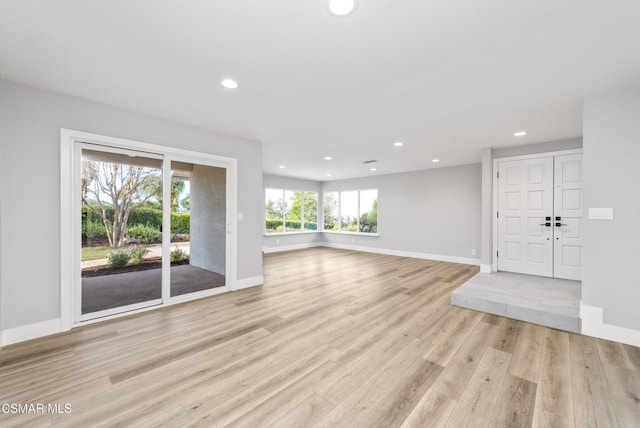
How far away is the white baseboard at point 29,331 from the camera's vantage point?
2.53 metres

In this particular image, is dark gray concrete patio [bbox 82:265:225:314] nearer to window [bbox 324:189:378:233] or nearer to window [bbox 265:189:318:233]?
window [bbox 265:189:318:233]

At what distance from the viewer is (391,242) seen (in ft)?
26.7

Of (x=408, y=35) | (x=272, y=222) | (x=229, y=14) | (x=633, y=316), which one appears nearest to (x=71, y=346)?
(x=229, y=14)

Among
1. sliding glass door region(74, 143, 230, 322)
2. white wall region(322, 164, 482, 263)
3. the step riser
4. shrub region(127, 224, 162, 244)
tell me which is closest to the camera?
the step riser

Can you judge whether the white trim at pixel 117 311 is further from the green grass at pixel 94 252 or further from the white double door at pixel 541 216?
the white double door at pixel 541 216

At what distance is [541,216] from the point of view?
4.65 m

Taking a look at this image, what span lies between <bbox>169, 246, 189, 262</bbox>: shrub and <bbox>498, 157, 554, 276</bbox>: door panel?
5757 millimetres

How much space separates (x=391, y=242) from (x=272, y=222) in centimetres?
397

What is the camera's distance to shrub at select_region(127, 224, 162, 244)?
3.42 metres

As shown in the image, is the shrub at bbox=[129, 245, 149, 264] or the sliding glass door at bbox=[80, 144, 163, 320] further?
the shrub at bbox=[129, 245, 149, 264]

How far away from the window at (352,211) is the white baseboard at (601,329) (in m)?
5.88

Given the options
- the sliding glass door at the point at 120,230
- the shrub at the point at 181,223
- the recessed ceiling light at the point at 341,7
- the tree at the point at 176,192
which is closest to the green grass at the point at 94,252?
the sliding glass door at the point at 120,230

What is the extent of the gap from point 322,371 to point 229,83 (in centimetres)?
281

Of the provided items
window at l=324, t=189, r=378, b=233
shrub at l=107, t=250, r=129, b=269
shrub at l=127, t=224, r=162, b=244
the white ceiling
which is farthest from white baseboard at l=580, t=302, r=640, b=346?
window at l=324, t=189, r=378, b=233
